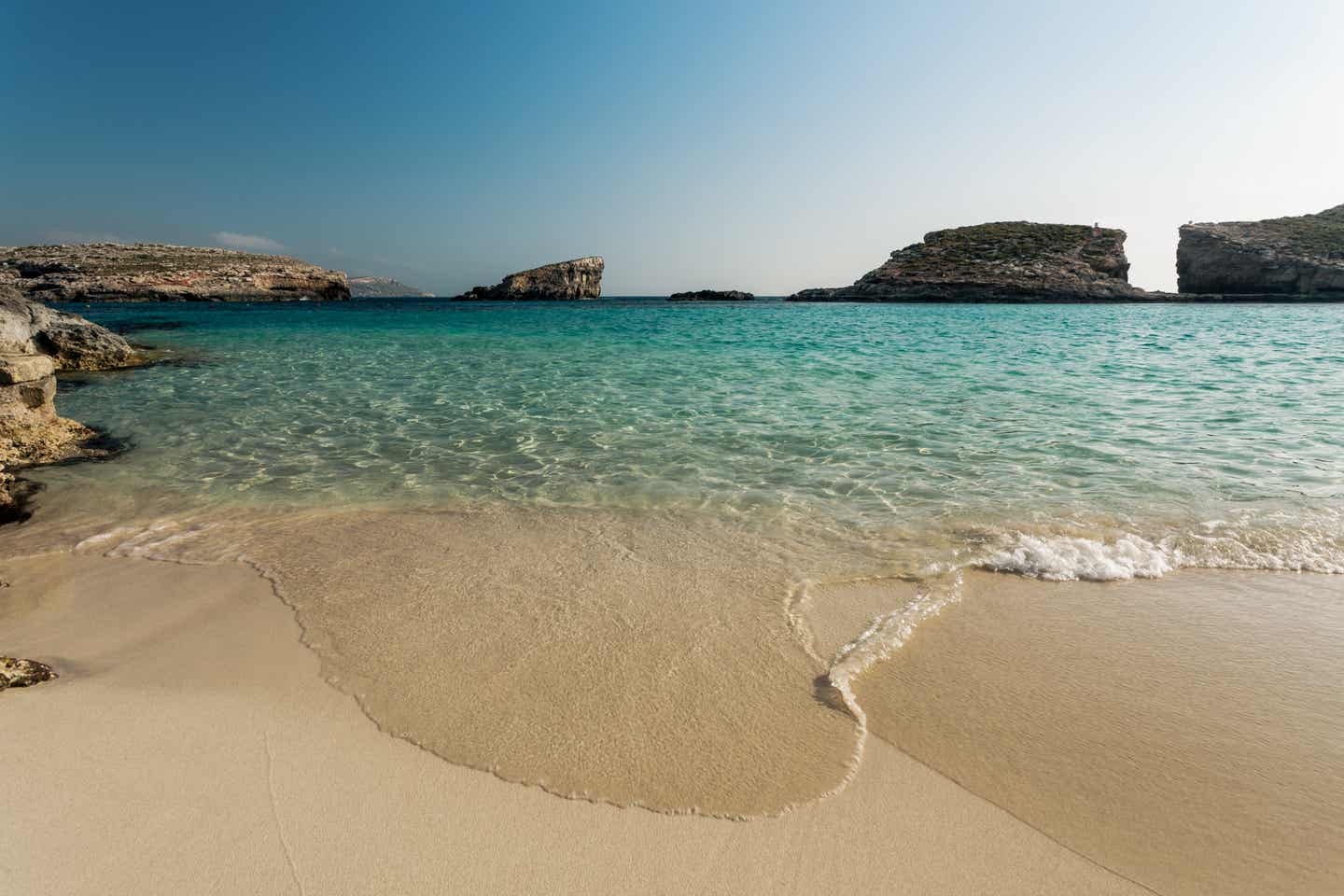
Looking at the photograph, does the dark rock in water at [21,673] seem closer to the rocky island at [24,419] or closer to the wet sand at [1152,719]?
the rocky island at [24,419]

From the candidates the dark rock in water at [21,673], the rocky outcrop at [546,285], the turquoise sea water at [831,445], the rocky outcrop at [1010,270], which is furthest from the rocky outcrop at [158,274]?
the dark rock in water at [21,673]

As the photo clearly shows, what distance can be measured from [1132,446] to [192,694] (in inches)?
327

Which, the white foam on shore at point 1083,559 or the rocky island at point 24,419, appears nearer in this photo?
the white foam on shore at point 1083,559

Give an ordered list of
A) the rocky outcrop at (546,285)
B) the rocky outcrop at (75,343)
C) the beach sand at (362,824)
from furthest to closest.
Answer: the rocky outcrop at (546,285) → the rocky outcrop at (75,343) → the beach sand at (362,824)

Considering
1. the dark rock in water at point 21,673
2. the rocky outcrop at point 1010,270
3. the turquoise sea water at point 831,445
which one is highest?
the rocky outcrop at point 1010,270

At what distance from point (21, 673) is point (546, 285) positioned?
332 feet

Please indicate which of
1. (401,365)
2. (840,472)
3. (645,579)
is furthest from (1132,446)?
(401,365)

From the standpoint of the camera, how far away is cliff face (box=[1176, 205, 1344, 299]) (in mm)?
59688

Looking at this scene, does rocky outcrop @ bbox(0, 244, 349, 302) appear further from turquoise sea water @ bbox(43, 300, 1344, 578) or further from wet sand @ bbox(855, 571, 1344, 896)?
wet sand @ bbox(855, 571, 1344, 896)

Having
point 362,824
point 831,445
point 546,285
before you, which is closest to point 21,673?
point 362,824

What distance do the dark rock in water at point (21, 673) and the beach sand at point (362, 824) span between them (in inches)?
A: 2.8

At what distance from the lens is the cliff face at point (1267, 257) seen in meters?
59.7

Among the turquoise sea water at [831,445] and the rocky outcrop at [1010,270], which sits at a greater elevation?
the rocky outcrop at [1010,270]

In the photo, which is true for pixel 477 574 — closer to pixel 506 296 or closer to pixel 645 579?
pixel 645 579
